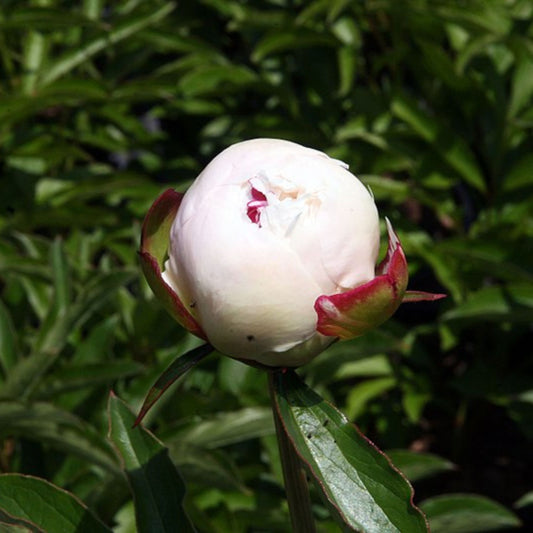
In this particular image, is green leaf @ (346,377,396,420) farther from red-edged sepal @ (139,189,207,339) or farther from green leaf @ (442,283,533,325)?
red-edged sepal @ (139,189,207,339)

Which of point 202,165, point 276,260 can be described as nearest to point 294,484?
point 276,260

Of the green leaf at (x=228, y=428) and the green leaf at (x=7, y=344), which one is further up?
the green leaf at (x=7, y=344)

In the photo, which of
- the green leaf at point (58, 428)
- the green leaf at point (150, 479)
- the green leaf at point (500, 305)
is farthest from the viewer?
the green leaf at point (500, 305)

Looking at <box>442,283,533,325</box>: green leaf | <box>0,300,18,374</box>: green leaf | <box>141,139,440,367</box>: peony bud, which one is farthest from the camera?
<box>442,283,533,325</box>: green leaf

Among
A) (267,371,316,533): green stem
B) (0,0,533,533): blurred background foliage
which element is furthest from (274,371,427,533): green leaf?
(0,0,533,533): blurred background foliage

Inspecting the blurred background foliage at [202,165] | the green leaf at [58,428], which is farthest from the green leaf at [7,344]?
the green leaf at [58,428]

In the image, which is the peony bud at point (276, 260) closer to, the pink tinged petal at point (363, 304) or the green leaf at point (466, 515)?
the pink tinged petal at point (363, 304)

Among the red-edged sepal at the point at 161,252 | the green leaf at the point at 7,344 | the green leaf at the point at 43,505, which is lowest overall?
the green leaf at the point at 7,344
